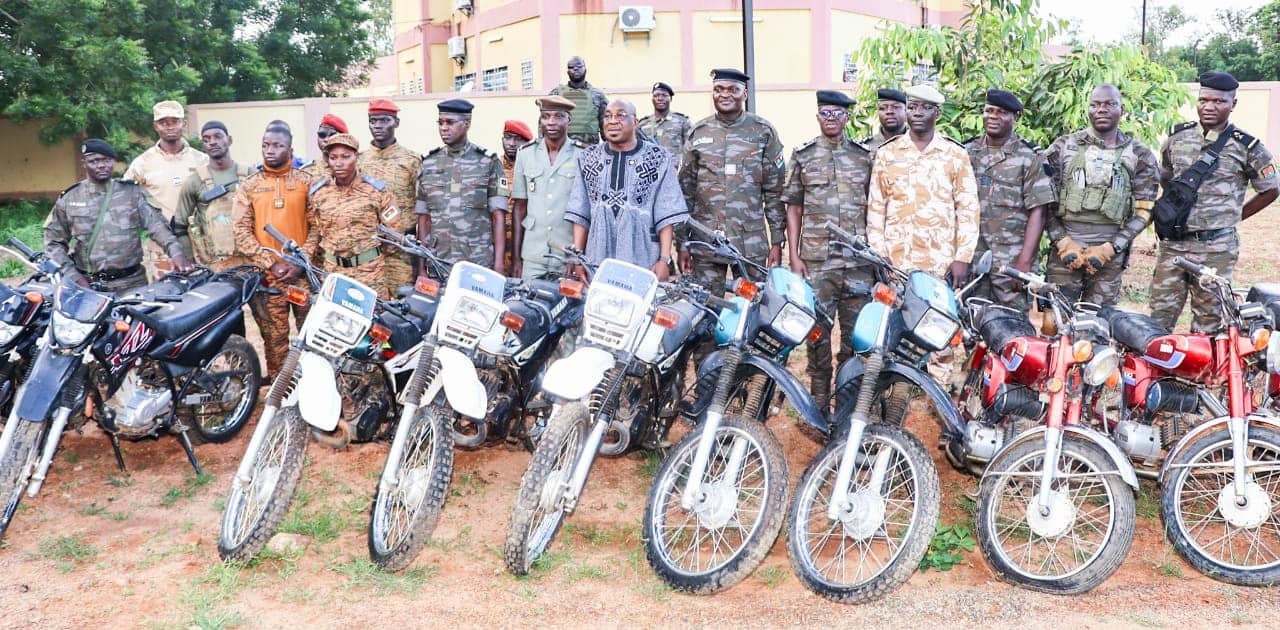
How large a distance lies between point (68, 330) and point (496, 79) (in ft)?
52.9

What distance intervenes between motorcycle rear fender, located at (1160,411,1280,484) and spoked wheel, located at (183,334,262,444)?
448 cm

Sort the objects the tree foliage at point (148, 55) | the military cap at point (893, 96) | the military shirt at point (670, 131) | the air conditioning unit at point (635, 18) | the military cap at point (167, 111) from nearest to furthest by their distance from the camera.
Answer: the military cap at point (893, 96)
the military cap at point (167, 111)
the military shirt at point (670, 131)
the tree foliage at point (148, 55)
the air conditioning unit at point (635, 18)

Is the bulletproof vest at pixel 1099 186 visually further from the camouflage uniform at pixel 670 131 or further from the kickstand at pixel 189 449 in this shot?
the kickstand at pixel 189 449

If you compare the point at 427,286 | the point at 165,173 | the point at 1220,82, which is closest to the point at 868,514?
the point at 427,286

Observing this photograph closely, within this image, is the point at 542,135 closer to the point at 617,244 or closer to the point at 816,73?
the point at 617,244

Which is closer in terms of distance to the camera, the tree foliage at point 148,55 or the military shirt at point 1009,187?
the military shirt at point 1009,187

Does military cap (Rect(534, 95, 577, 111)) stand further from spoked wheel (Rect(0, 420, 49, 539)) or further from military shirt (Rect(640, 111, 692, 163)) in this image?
spoked wheel (Rect(0, 420, 49, 539))

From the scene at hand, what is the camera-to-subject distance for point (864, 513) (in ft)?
12.2

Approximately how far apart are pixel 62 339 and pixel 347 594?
5.54ft

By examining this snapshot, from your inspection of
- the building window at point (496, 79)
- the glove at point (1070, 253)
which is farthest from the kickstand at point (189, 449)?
the building window at point (496, 79)

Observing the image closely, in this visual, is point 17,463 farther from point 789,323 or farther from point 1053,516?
point 1053,516

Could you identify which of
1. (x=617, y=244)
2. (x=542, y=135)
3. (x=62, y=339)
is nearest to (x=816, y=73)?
(x=542, y=135)

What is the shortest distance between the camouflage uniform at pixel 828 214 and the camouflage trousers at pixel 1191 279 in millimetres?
1664

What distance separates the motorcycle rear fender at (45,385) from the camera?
14.2 ft
